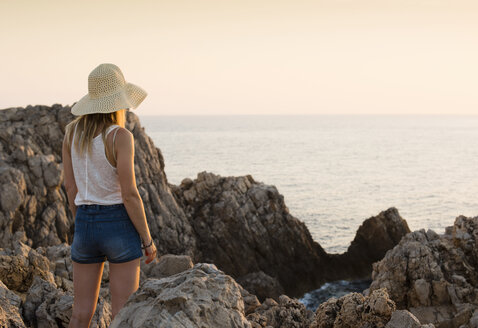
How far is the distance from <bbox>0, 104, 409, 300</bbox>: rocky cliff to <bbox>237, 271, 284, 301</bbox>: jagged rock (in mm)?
50

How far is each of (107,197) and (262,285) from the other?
20.9m

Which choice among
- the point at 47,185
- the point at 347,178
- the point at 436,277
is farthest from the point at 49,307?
the point at 347,178

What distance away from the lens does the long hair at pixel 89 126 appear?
18.0ft

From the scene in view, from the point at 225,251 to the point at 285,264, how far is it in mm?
3378

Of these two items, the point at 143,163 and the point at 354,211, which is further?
the point at 354,211

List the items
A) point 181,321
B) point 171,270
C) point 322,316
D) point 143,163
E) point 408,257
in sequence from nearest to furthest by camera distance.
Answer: point 181,321 < point 322,316 < point 171,270 < point 408,257 < point 143,163

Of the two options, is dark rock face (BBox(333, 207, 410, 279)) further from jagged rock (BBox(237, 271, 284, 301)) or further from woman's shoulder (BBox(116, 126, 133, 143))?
woman's shoulder (BBox(116, 126, 133, 143))

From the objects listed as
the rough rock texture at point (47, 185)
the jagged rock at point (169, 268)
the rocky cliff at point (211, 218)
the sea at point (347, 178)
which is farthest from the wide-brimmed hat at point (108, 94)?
the sea at point (347, 178)

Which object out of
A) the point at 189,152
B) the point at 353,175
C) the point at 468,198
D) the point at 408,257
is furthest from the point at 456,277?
the point at 189,152

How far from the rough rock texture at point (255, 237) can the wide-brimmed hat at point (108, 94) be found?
2131 cm

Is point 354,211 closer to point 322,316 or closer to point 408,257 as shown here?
point 408,257

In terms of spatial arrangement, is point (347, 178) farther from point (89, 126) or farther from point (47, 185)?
point (89, 126)

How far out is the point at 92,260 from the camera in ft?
18.7

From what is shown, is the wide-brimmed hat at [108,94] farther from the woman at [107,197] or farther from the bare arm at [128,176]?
the bare arm at [128,176]
